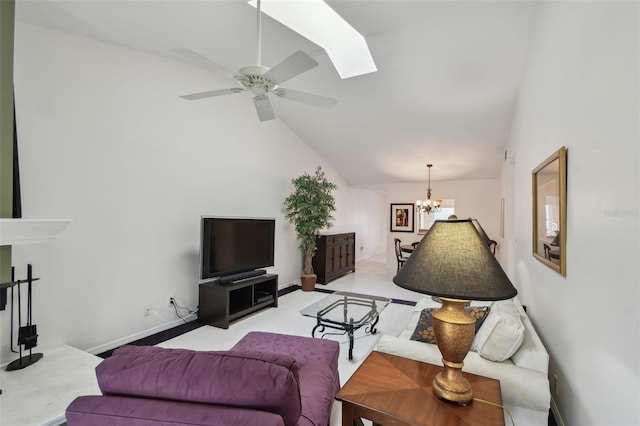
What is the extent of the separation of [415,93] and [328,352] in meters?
3.44

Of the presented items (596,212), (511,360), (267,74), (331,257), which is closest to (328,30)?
(267,74)

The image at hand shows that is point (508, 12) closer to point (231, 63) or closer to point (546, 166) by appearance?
point (546, 166)

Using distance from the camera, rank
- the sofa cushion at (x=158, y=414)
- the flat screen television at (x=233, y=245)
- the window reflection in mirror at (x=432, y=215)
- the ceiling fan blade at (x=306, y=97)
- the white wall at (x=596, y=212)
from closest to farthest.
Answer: the sofa cushion at (x=158, y=414)
the white wall at (x=596, y=212)
the ceiling fan blade at (x=306, y=97)
the flat screen television at (x=233, y=245)
the window reflection in mirror at (x=432, y=215)

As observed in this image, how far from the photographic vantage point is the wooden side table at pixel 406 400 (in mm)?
1135

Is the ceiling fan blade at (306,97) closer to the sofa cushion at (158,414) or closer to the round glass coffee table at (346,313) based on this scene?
the round glass coffee table at (346,313)

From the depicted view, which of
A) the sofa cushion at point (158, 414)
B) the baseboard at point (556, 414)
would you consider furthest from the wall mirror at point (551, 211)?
the sofa cushion at point (158, 414)

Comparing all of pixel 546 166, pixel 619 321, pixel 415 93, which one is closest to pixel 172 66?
pixel 415 93

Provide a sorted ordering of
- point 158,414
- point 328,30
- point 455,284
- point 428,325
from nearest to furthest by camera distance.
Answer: point 158,414, point 455,284, point 428,325, point 328,30

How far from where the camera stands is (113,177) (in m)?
2.97

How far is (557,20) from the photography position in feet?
6.67

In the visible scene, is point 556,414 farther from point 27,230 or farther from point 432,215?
point 432,215

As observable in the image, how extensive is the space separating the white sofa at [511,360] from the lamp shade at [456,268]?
695mm

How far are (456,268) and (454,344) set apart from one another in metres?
0.30

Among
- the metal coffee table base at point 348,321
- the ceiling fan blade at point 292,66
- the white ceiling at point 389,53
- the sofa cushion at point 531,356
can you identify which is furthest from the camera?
the metal coffee table base at point 348,321
